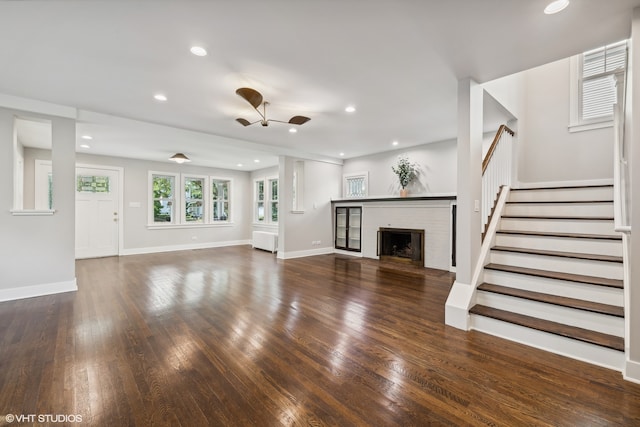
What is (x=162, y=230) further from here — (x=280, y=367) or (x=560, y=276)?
(x=560, y=276)

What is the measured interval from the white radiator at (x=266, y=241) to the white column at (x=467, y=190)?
5.41 m

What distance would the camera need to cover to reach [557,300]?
8.26 ft

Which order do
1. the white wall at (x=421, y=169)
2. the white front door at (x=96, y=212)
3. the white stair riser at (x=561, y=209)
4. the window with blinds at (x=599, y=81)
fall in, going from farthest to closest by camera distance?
the white front door at (x=96, y=212) → the white wall at (x=421, y=169) → the window with blinds at (x=599, y=81) → the white stair riser at (x=561, y=209)

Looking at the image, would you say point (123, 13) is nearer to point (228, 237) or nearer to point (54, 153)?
point (54, 153)

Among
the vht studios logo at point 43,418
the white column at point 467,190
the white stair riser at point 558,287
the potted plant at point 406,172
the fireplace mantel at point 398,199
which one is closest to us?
the vht studios logo at point 43,418

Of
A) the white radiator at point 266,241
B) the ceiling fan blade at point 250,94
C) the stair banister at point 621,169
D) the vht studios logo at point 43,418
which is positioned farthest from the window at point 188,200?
the stair banister at point 621,169

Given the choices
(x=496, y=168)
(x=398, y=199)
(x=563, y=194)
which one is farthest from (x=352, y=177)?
(x=563, y=194)

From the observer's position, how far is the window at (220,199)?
347 inches

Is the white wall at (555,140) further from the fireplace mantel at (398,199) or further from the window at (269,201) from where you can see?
the window at (269,201)

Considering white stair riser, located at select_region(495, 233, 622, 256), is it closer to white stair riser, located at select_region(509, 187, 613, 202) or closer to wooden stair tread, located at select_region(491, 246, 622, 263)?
wooden stair tread, located at select_region(491, 246, 622, 263)

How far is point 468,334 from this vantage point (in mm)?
2639

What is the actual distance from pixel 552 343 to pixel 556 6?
2617mm

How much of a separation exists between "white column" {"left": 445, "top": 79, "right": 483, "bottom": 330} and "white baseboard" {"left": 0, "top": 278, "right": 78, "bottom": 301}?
5.13 meters

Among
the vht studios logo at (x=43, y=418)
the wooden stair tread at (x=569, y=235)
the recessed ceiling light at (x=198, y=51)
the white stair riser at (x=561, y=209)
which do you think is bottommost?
the vht studios logo at (x=43, y=418)
